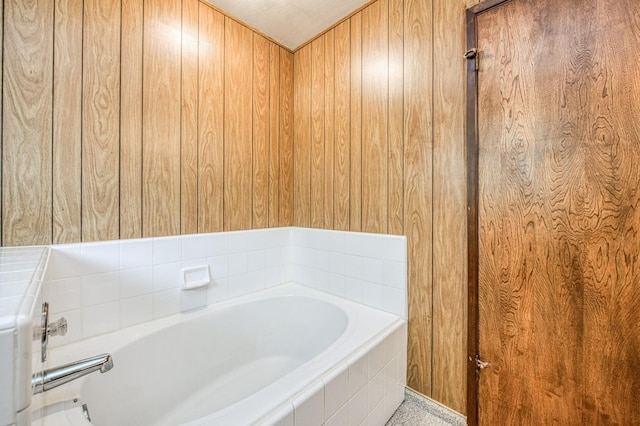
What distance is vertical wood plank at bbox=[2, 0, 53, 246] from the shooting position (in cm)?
111

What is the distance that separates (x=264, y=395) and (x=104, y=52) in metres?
1.75

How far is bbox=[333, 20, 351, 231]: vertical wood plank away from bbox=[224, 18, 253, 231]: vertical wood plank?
0.63m

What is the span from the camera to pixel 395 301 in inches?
60.9

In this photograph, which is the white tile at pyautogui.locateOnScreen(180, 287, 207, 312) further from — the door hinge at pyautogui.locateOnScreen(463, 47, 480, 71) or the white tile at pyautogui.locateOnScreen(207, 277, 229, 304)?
the door hinge at pyautogui.locateOnScreen(463, 47, 480, 71)

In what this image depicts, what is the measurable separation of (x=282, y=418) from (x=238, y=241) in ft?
3.96

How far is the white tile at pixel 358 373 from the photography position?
3.56 feet

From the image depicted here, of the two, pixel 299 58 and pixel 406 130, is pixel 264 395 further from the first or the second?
pixel 299 58

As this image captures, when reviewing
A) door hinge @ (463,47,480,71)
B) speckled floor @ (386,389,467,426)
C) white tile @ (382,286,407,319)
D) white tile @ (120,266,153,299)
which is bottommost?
speckled floor @ (386,389,467,426)

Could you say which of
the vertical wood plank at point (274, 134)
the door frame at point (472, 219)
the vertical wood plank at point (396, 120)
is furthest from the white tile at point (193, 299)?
the door frame at point (472, 219)

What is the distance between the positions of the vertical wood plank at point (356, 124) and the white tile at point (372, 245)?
3.6 inches

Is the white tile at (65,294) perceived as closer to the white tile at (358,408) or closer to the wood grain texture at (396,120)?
the white tile at (358,408)

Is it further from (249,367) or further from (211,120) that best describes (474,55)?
(249,367)

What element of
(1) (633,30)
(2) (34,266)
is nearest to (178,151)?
(2) (34,266)

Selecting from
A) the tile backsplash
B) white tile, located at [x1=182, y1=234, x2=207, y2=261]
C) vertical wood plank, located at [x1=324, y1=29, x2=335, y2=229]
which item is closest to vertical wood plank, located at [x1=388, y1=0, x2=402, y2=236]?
the tile backsplash
